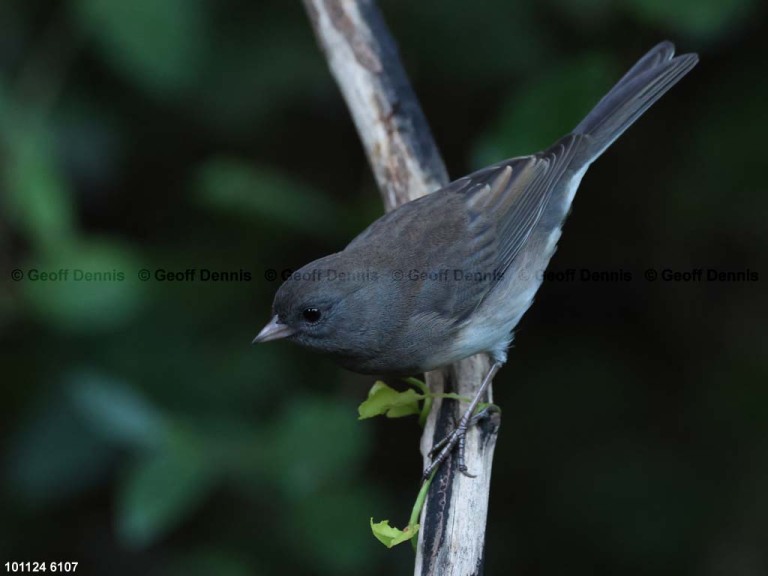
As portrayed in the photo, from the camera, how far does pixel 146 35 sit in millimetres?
3914

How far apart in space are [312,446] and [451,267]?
0.88 metres

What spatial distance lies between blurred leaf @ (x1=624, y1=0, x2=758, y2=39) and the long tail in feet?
0.61

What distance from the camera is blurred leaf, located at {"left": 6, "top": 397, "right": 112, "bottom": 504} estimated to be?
13.6 ft

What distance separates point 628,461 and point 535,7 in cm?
223

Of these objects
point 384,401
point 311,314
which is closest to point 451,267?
point 311,314

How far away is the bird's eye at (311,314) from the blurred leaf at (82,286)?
0.81 metres

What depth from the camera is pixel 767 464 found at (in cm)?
429

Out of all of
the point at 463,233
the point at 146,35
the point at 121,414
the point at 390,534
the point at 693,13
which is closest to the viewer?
the point at 390,534

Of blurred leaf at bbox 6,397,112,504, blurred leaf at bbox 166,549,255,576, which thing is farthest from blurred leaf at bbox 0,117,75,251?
blurred leaf at bbox 166,549,255,576

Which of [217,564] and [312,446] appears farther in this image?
[217,564]

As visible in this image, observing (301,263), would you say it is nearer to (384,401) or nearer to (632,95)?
(384,401)

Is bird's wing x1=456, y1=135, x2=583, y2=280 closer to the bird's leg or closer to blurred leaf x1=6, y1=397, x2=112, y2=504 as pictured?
the bird's leg

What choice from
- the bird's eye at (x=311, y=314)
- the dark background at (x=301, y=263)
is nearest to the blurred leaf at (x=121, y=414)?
the dark background at (x=301, y=263)

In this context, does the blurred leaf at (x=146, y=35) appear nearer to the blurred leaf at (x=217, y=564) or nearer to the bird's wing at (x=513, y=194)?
the bird's wing at (x=513, y=194)
